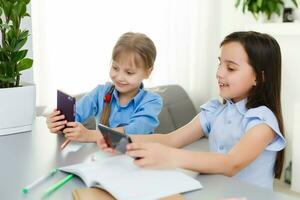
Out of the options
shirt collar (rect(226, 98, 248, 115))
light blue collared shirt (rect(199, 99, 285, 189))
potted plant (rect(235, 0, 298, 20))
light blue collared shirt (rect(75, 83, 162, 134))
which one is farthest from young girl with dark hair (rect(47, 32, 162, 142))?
potted plant (rect(235, 0, 298, 20))

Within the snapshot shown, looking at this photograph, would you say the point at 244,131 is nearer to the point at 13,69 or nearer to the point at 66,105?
the point at 66,105

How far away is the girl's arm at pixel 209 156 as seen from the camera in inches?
36.9

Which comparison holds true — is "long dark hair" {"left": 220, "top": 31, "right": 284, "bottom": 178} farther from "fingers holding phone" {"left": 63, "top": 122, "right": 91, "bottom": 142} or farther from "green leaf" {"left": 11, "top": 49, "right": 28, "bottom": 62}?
"green leaf" {"left": 11, "top": 49, "right": 28, "bottom": 62}

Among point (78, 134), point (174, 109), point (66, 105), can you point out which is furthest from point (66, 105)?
point (174, 109)

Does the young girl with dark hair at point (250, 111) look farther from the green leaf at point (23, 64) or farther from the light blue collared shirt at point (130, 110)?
the green leaf at point (23, 64)

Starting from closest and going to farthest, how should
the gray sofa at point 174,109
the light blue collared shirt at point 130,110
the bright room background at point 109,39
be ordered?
the light blue collared shirt at point 130,110
the bright room background at point 109,39
the gray sofa at point 174,109

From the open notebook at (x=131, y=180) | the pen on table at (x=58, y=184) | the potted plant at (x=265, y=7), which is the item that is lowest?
the pen on table at (x=58, y=184)

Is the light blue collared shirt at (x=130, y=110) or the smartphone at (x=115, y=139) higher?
the smartphone at (x=115, y=139)

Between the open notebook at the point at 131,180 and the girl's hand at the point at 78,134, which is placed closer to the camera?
the open notebook at the point at 131,180

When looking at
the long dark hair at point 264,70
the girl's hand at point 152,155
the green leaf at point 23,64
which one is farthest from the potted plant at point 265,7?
the girl's hand at point 152,155

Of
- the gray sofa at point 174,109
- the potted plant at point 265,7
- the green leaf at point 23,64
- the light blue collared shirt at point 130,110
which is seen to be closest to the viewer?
the green leaf at point 23,64

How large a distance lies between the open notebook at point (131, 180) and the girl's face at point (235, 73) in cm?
39

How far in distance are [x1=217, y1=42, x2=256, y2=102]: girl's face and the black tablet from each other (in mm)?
466

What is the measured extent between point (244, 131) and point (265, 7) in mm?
2098
